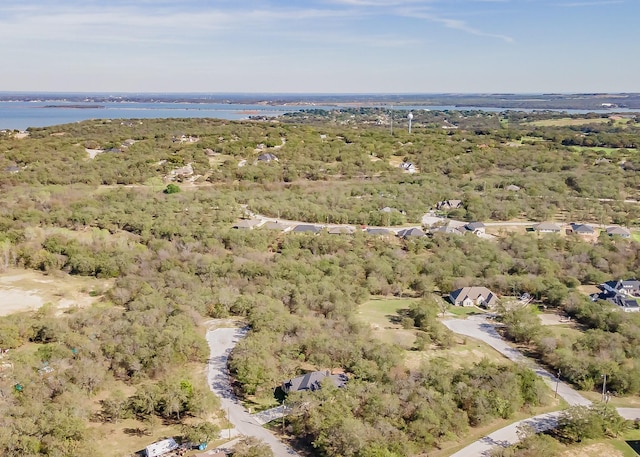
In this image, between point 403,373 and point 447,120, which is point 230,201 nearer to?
point 403,373

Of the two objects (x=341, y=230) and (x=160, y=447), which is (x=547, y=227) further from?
(x=160, y=447)

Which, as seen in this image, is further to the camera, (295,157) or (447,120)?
(447,120)

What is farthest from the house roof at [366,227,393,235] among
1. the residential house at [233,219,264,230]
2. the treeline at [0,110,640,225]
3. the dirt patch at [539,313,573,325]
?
the dirt patch at [539,313,573,325]

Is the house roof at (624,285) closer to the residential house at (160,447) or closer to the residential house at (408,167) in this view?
the residential house at (160,447)

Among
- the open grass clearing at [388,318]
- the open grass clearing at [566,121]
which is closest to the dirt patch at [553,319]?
the open grass clearing at [388,318]

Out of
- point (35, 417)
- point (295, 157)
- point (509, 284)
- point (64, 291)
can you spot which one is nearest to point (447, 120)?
point (295, 157)

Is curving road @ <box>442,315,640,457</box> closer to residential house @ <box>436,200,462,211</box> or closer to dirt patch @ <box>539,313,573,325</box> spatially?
dirt patch @ <box>539,313,573,325</box>
